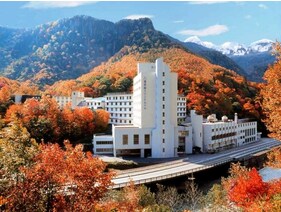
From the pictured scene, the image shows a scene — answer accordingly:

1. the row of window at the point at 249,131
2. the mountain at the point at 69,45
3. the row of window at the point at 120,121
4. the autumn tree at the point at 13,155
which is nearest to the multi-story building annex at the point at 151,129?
the row of window at the point at 120,121

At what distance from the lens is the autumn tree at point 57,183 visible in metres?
12.9

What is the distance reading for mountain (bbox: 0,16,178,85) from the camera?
15200cm

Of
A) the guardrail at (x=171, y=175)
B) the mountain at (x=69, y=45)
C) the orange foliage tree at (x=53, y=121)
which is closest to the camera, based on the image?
the guardrail at (x=171, y=175)

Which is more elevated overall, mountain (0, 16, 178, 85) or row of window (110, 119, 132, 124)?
mountain (0, 16, 178, 85)

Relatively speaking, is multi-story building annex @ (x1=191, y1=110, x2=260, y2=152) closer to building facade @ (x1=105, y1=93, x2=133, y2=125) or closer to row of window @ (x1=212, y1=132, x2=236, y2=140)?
row of window @ (x1=212, y1=132, x2=236, y2=140)

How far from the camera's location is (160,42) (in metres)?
141

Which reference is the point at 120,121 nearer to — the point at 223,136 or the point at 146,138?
the point at 146,138

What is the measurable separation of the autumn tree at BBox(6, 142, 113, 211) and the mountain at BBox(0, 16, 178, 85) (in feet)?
430

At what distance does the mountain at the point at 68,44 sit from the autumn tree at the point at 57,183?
130969 millimetres

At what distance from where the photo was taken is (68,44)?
574ft

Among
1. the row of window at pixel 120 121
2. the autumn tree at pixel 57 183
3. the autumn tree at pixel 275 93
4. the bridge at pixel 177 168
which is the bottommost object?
the bridge at pixel 177 168

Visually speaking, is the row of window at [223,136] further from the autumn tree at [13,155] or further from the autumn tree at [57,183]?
the autumn tree at [13,155]

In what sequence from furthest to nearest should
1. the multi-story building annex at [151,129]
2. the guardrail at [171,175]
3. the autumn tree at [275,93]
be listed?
1. the multi-story building annex at [151,129]
2. the guardrail at [171,175]
3. the autumn tree at [275,93]

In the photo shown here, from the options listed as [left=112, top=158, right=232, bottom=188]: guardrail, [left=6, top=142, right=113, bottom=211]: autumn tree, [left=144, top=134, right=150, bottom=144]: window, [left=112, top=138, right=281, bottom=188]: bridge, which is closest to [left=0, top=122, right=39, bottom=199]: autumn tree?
[left=6, top=142, right=113, bottom=211]: autumn tree
